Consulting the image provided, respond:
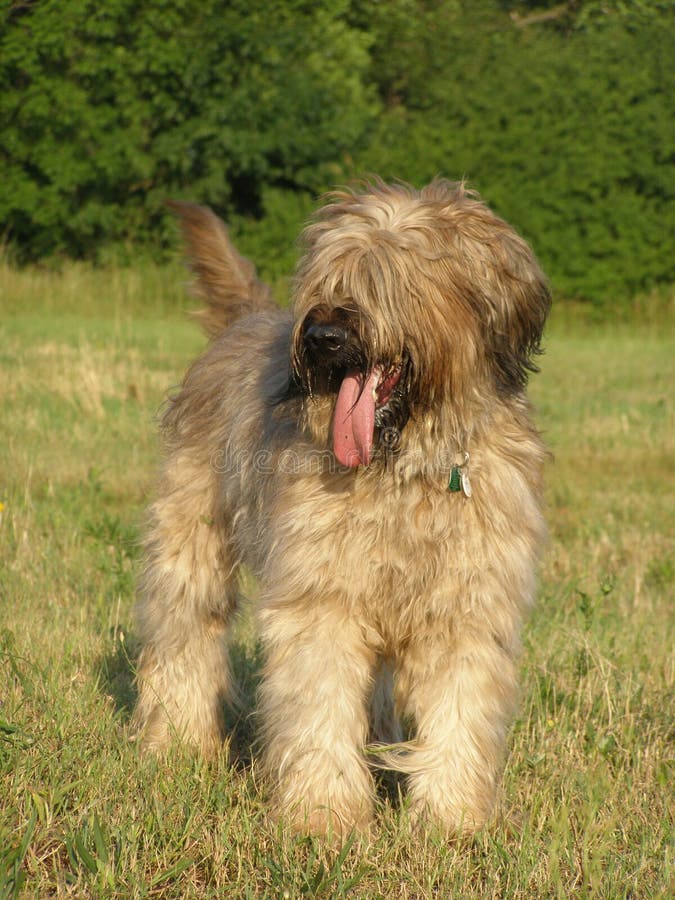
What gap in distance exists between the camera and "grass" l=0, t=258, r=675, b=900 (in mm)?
3426

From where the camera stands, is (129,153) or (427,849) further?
(129,153)

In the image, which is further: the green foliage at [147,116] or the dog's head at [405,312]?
the green foliage at [147,116]

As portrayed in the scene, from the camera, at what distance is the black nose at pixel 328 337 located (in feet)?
11.5

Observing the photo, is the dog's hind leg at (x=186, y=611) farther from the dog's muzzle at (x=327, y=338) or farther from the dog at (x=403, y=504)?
the dog's muzzle at (x=327, y=338)

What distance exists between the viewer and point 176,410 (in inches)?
197

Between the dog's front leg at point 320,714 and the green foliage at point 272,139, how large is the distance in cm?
1699

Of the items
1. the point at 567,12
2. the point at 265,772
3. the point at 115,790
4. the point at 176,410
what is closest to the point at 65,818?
the point at 115,790

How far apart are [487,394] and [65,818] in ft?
5.77

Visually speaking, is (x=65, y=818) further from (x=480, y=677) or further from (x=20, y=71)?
(x=20, y=71)

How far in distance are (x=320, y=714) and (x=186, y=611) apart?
1.15m

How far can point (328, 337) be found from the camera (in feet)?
11.5

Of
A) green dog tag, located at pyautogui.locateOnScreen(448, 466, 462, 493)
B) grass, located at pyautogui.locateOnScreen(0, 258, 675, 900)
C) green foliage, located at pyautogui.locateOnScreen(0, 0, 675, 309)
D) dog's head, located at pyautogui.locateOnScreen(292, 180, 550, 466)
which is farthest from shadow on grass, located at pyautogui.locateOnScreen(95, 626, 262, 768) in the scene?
green foliage, located at pyautogui.locateOnScreen(0, 0, 675, 309)

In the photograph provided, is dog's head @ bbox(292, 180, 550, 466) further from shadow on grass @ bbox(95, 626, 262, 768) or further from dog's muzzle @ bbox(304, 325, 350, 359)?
shadow on grass @ bbox(95, 626, 262, 768)

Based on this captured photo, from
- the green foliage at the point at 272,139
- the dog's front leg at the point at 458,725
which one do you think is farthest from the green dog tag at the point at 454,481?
the green foliage at the point at 272,139
